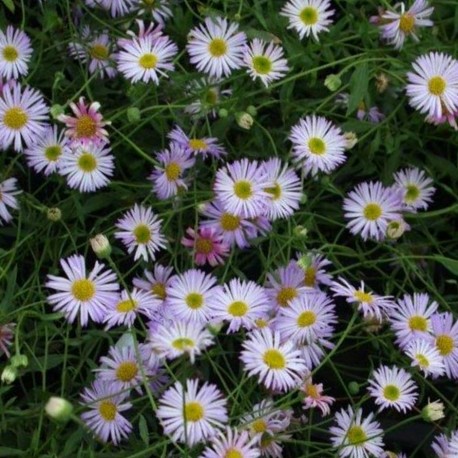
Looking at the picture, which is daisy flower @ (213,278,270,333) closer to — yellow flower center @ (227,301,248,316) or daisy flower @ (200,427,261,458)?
yellow flower center @ (227,301,248,316)

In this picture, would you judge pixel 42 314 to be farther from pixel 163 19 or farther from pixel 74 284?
pixel 163 19

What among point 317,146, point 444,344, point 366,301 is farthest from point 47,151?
point 444,344

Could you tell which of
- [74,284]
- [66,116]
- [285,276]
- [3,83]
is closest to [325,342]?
[285,276]

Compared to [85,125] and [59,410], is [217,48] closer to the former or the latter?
[85,125]

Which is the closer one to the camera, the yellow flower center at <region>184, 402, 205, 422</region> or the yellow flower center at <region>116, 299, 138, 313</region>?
the yellow flower center at <region>184, 402, 205, 422</region>

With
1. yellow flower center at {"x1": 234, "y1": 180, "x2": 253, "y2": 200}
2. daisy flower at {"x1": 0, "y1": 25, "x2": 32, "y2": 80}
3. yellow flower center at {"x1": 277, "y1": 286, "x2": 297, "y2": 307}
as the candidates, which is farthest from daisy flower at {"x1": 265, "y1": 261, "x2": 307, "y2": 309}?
daisy flower at {"x1": 0, "y1": 25, "x2": 32, "y2": 80}

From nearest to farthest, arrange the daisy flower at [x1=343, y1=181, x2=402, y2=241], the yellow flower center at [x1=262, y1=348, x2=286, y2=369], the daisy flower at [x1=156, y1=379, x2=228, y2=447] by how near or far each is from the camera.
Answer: the daisy flower at [x1=156, y1=379, x2=228, y2=447] < the yellow flower center at [x1=262, y1=348, x2=286, y2=369] < the daisy flower at [x1=343, y1=181, x2=402, y2=241]
